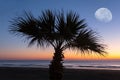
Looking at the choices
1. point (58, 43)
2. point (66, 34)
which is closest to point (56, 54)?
point (58, 43)

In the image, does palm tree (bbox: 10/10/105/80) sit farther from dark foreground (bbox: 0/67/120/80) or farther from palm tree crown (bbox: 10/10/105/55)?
dark foreground (bbox: 0/67/120/80)

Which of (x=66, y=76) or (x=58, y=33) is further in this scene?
(x=66, y=76)

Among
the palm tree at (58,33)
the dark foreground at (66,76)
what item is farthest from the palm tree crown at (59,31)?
the dark foreground at (66,76)

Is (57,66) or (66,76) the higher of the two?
(66,76)

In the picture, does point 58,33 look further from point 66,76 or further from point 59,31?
point 66,76

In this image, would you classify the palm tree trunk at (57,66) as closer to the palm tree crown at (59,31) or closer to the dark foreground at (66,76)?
the palm tree crown at (59,31)

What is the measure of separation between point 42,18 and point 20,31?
1112 millimetres

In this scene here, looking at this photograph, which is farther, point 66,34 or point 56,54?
point 56,54

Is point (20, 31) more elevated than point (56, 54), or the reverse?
point (20, 31)

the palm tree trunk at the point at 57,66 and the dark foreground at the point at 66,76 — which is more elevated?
the dark foreground at the point at 66,76

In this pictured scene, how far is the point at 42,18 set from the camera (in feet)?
36.7

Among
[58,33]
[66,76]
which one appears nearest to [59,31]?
[58,33]

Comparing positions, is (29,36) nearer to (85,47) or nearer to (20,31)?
(20,31)

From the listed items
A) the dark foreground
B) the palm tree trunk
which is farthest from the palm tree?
the dark foreground
